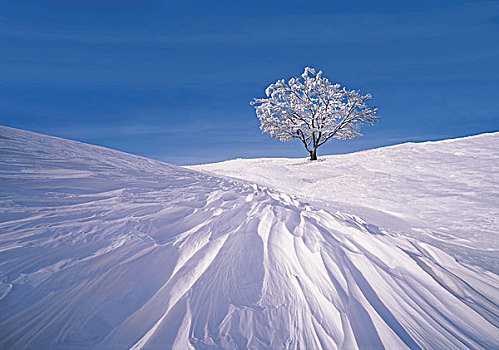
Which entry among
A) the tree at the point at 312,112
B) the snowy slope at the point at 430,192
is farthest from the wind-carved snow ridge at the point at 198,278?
the tree at the point at 312,112

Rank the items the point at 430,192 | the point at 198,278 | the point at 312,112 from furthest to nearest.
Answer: the point at 312,112, the point at 430,192, the point at 198,278

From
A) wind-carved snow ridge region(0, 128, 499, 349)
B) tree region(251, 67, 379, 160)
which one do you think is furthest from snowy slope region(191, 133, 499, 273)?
tree region(251, 67, 379, 160)

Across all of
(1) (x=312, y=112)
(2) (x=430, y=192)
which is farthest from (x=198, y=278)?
(1) (x=312, y=112)

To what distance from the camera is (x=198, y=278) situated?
149 centimetres

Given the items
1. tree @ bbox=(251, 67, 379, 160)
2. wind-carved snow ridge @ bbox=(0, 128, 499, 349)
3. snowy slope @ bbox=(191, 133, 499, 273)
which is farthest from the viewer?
tree @ bbox=(251, 67, 379, 160)

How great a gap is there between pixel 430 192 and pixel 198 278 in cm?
459

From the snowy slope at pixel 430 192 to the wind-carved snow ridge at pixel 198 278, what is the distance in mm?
677

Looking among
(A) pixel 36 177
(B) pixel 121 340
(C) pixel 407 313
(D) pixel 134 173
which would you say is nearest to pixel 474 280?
(C) pixel 407 313

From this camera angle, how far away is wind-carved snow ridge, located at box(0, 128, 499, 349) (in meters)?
1.17

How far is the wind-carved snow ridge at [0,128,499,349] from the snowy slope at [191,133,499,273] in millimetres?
677

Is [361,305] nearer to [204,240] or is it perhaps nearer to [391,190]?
[204,240]

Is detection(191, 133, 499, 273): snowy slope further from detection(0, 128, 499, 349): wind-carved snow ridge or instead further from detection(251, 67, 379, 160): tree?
detection(251, 67, 379, 160): tree

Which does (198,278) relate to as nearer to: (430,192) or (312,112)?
(430,192)

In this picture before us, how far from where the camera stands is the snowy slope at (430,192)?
279 cm
